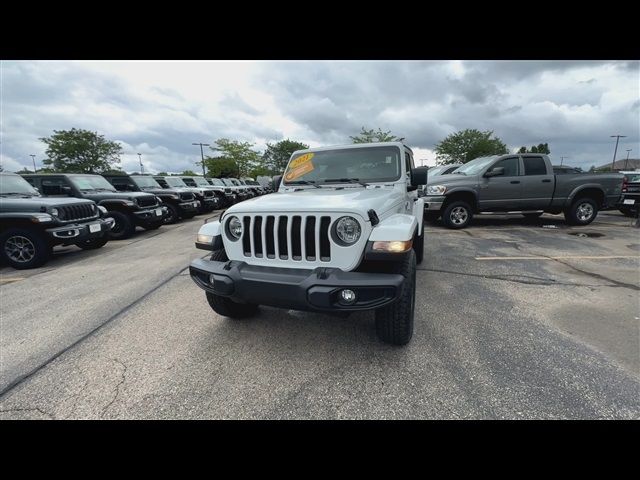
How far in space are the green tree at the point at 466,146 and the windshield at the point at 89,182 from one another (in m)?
45.1

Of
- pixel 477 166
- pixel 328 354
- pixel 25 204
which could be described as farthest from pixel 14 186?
pixel 477 166

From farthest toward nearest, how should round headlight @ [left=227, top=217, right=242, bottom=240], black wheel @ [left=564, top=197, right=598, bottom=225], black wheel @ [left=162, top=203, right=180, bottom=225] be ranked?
black wheel @ [left=162, top=203, right=180, bottom=225] < black wheel @ [left=564, top=197, right=598, bottom=225] < round headlight @ [left=227, top=217, right=242, bottom=240]

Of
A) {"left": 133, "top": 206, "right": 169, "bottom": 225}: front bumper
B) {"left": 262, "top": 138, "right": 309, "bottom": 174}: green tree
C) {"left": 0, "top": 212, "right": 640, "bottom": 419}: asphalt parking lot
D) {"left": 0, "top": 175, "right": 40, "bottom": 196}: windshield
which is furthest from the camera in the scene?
{"left": 262, "top": 138, "right": 309, "bottom": 174}: green tree

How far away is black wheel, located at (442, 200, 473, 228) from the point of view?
301 inches

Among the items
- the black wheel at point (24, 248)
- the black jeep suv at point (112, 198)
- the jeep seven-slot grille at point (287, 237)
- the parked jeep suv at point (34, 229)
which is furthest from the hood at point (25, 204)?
the jeep seven-slot grille at point (287, 237)

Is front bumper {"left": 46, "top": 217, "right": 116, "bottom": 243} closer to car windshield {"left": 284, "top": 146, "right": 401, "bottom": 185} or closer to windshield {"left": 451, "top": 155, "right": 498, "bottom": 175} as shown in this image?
car windshield {"left": 284, "top": 146, "right": 401, "bottom": 185}

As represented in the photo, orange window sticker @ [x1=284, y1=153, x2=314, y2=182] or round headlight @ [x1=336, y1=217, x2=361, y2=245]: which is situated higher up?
orange window sticker @ [x1=284, y1=153, x2=314, y2=182]

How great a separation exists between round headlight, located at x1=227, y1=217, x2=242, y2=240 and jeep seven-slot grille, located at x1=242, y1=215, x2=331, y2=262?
0.32ft

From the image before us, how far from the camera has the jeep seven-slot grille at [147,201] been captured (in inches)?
324

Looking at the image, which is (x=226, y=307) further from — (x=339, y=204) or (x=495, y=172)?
(x=495, y=172)

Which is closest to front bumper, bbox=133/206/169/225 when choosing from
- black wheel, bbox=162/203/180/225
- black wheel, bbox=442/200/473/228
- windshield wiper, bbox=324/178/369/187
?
black wheel, bbox=162/203/180/225

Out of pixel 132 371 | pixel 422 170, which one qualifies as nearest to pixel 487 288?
pixel 422 170

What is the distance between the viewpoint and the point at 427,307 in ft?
10.6
